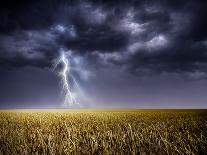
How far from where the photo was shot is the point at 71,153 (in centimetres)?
486

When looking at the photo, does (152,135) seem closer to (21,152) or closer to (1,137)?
(21,152)

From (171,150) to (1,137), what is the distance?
17.9 ft

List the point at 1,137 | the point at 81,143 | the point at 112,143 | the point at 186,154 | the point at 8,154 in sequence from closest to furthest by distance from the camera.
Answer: the point at 186,154, the point at 8,154, the point at 112,143, the point at 81,143, the point at 1,137

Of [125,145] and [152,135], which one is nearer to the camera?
[125,145]

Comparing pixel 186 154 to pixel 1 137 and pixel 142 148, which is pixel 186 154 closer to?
pixel 142 148

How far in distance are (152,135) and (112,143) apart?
1499 mm

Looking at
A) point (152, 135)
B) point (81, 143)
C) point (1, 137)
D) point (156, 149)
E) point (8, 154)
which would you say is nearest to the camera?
point (156, 149)

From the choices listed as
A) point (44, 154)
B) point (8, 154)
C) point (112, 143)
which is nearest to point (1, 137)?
point (8, 154)

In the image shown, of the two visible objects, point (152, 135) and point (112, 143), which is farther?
point (152, 135)

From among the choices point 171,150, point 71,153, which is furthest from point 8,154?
point 171,150

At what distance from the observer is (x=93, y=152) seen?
4.62 metres

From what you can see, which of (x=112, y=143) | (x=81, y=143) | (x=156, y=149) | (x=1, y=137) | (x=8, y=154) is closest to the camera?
(x=156, y=149)

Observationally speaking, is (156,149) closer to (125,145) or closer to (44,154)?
(125,145)

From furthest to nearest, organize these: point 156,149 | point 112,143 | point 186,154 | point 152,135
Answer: point 152,135, point 112,143, point 156,149, point 186,154
